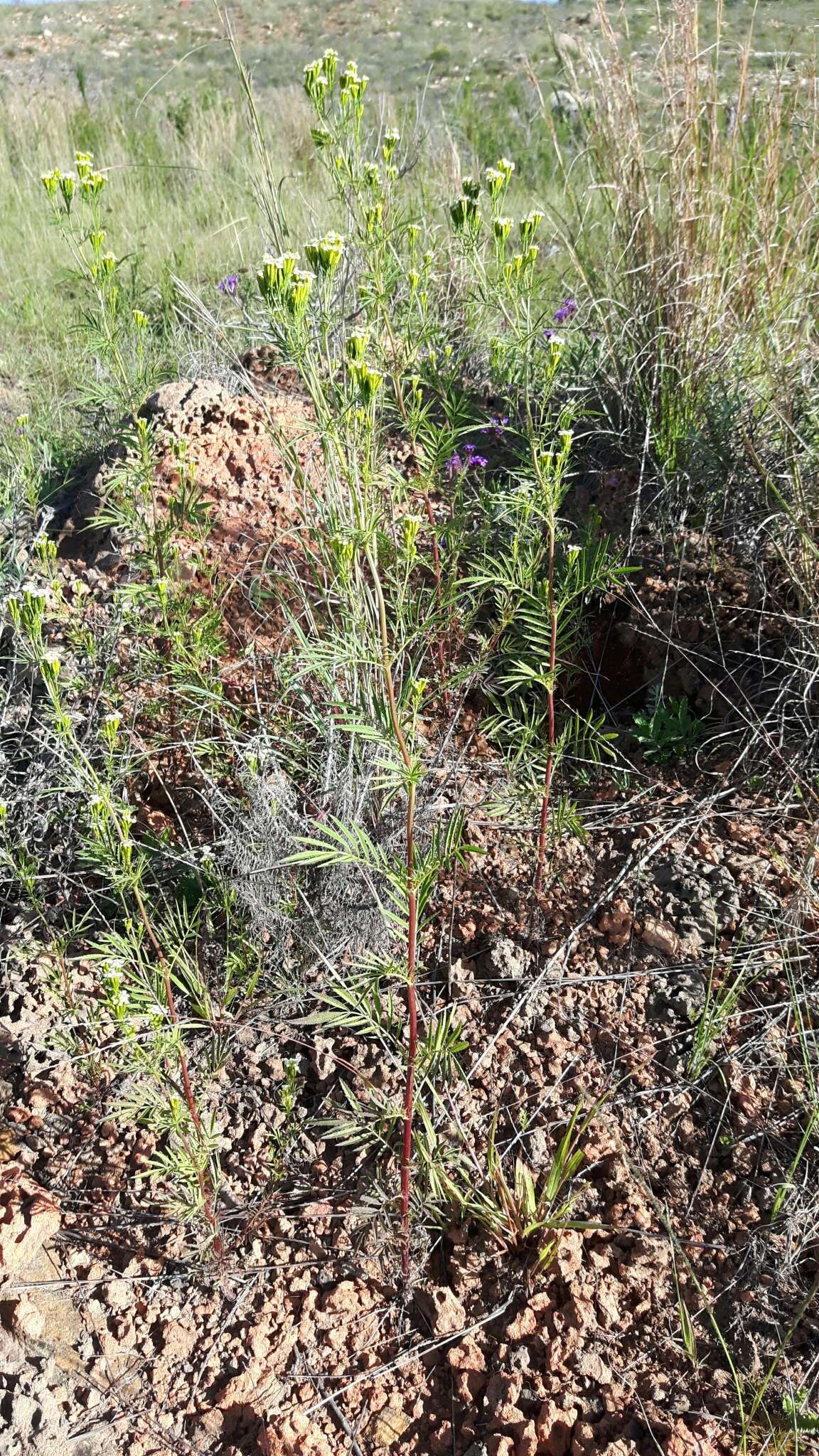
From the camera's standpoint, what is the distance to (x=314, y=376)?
4.75 feet

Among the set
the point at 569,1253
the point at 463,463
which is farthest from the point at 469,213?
the point at 569,1253

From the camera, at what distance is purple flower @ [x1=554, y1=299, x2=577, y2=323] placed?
3.34m

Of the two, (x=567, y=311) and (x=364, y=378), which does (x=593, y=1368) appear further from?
(x=567, y=311)

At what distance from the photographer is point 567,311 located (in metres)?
3.39

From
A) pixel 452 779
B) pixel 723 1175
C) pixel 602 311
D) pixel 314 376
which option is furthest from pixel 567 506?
pixel 723 1175

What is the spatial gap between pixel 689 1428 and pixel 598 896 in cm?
96

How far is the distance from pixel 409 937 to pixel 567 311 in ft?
8.68

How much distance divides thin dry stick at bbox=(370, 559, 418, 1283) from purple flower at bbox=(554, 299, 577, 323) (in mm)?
2223

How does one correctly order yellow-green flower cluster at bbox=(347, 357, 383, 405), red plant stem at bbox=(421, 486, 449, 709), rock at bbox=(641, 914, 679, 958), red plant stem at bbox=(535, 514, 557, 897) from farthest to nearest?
red plant stem at bbox=(421, 486, 449, 709) → rock at bbox=(641, 914, 679, 958) → red plant stem at bbox=(535, 514, 557, 897) → yellow-green flower cluster at bbox=(347, 357, 383, 405)

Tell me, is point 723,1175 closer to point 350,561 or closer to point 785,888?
point 785,888

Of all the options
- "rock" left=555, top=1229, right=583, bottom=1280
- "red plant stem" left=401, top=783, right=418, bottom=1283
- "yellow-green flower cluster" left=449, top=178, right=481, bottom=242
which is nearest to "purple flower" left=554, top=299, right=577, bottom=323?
"yellow-green flower cluster" left=449, top=178, right=481, bottom=242

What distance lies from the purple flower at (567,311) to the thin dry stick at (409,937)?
2.22m

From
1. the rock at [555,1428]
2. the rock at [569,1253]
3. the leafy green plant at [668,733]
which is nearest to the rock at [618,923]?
the leafy green plant at [668,733]

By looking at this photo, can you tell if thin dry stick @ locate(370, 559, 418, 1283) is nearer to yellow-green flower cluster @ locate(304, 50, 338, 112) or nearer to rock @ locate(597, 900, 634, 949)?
rock @ locate(597, 900, 634, 949)
